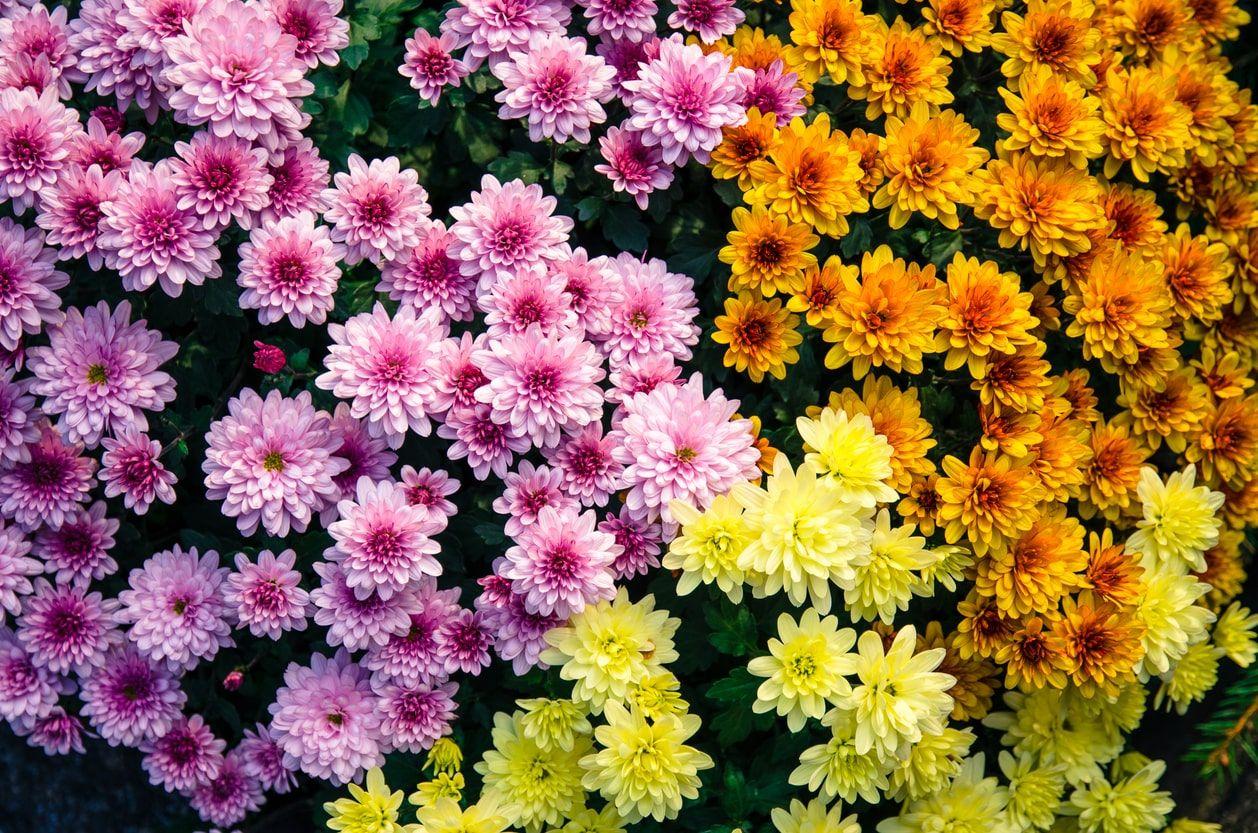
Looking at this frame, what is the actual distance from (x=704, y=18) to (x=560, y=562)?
54.3 inches

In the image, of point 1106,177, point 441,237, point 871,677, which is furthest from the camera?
point 1106,177

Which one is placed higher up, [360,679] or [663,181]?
[663,181]

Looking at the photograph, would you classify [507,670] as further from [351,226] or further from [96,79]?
[96,79]

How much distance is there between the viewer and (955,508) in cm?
230

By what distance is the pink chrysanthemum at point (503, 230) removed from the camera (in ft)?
7.59

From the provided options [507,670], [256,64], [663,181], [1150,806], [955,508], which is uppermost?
[256,64]

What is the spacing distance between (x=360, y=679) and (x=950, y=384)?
161 cm

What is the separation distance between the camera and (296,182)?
239cm

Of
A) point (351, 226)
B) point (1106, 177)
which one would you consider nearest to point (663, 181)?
point (351, 226)

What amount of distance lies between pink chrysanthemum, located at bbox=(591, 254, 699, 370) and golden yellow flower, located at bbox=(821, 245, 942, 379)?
0.34 m

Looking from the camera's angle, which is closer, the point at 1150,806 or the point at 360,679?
the point at 360,679

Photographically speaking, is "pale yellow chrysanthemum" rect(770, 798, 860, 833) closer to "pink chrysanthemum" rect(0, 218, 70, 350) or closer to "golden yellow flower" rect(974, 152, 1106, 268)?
"golden yellow flower" rect(974, 152, 1106, 268)

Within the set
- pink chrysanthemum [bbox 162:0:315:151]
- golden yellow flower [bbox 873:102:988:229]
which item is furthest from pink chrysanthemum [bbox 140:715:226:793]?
golden yellow flower [bbox 873:102:988:229]

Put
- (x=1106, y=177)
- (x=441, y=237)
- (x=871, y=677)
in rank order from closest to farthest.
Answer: (x=871, y=677)
(x=441, y=237)
(x=1106, y=177)
